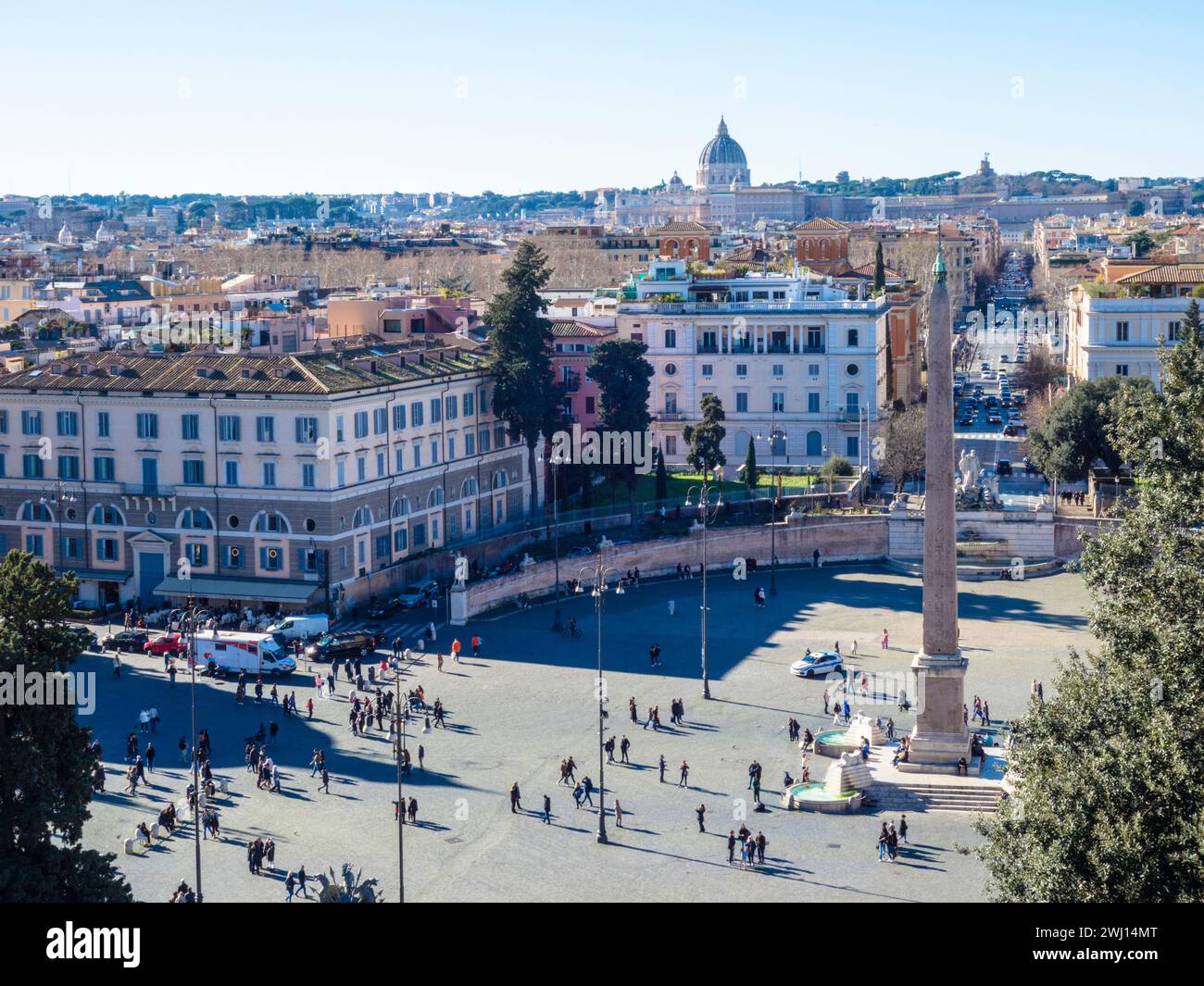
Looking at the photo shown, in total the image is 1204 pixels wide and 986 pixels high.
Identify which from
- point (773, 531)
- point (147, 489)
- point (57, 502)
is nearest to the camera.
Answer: point (147, 489)

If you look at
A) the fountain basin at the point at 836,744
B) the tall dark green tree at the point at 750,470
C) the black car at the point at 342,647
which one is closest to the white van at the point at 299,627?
the black car at the point at 342,647

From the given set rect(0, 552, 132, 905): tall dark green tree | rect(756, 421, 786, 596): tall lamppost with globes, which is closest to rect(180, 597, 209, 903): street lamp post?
rect(0, 552, 132, 905): tall dark green tree

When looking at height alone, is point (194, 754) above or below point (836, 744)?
above

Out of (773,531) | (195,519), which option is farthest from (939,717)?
(195,519)

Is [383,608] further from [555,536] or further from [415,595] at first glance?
[555,536]

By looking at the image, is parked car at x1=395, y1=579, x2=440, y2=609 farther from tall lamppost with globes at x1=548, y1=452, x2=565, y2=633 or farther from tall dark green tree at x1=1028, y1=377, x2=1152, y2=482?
tall dark green tree at x1=1028, y1=377, x2=1152, y2=482
